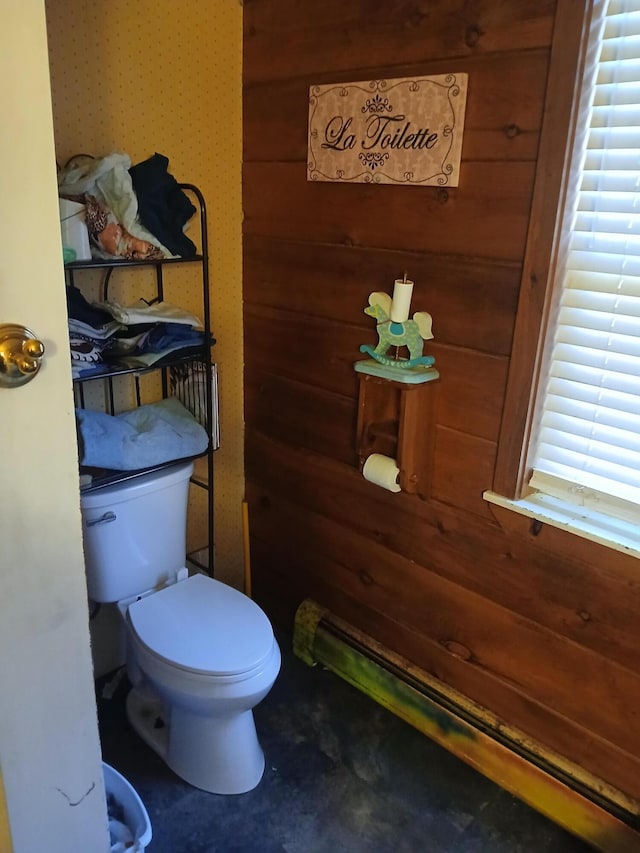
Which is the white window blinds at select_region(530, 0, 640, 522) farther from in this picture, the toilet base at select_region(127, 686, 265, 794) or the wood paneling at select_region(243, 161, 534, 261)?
the toilet base at select_region(127, 686, 265, 794)

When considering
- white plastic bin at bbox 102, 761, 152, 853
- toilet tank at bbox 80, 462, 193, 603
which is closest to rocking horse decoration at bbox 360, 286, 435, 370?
toilet tank at bbox 80, 462, 193, 603

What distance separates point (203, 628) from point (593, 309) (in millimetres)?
1209

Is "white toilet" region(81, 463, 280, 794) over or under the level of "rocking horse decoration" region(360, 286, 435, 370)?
under

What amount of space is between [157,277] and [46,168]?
1.07m

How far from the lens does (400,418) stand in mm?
1775

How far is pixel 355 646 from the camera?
2146 millimetres

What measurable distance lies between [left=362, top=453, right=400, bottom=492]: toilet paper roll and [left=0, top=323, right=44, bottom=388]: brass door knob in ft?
3.40

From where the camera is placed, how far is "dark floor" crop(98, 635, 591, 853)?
5.60 ft

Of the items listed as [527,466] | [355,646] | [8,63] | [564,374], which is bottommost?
[355,646]

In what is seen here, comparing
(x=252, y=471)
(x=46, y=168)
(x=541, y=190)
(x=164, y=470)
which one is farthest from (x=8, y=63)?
(x=252, y=471)

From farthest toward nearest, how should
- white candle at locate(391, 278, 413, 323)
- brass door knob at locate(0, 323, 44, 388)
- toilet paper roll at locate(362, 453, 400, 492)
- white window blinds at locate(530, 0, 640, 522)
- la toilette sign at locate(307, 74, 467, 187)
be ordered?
toilet paper roll at locate(362, 453, 400, 492)
white candle at locate(391, 278, 413, 323)
la toilette sign at locate(307, 74, 467, 187)
white window blinds at locate(530, 0, 640, 522)
brass door knob at locate(0, 323, 44, 388)

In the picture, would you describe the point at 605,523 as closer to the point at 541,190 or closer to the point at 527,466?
the point at 527,466

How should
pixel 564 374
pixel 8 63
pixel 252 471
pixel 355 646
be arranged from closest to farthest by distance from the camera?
1. pixel 8 63
2. pixel 564 374
3. pixel 355 646
4. pixel 252 471

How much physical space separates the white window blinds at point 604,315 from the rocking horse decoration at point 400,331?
1.06 feet
